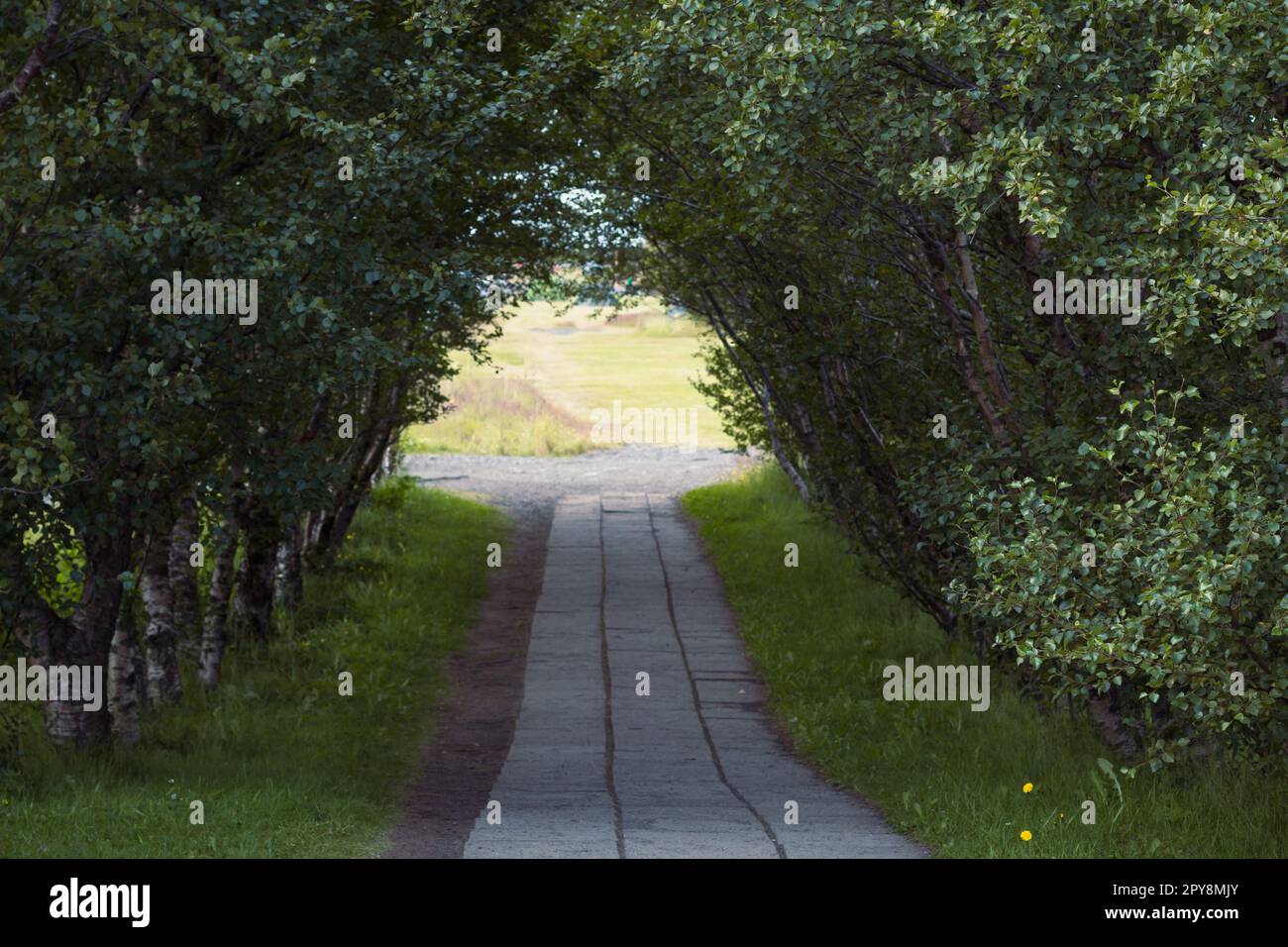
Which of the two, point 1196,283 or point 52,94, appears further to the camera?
point 52,94

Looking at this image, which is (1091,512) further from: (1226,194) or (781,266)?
(781,266)

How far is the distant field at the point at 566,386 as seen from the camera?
36625 mm

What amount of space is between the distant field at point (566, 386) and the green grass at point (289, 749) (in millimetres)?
4149

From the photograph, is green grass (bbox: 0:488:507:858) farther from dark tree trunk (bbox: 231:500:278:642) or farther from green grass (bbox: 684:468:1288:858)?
green grass (bbox: 684:468:1288:858)

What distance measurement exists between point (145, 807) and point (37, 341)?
2809 mm

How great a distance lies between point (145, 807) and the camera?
9.02m

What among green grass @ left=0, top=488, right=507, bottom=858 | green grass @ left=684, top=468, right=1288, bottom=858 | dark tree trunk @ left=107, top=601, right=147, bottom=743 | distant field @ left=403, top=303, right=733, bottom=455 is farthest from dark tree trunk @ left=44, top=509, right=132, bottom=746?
distant field @ left=403, top=303, right=733, bottom=455

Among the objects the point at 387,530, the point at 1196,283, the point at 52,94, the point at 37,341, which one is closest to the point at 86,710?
the point at 37,341

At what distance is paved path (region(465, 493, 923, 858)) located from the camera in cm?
870

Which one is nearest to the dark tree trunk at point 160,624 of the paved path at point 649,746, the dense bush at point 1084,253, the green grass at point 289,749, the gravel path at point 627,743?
the green grass at point 289,749

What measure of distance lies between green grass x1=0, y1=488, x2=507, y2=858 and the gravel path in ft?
1.29

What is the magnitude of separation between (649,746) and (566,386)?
3992 centimetres

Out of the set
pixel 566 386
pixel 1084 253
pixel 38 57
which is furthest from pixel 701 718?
pixel 566 386

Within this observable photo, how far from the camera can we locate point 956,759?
1086 centimetres
